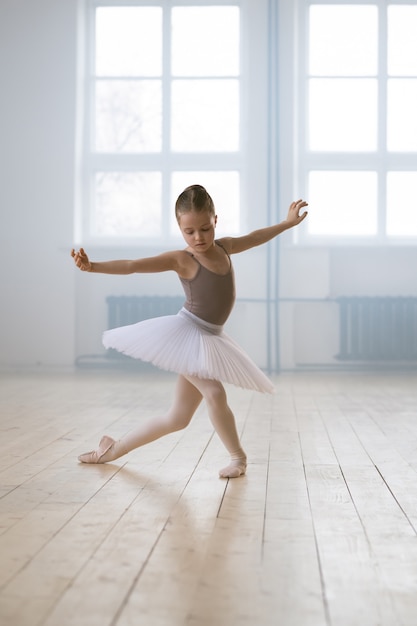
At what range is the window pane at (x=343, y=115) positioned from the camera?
7508 mm

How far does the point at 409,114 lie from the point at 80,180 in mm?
2857

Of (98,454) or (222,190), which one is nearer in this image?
(98,454)

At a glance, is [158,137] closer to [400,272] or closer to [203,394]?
[400,272]

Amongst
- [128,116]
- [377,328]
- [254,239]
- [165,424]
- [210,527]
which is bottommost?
[210,527]

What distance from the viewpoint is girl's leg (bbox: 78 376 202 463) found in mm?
2639

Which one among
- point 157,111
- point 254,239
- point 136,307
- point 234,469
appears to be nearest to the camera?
point 234,469

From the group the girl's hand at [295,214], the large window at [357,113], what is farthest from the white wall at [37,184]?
the girl's hand at [295,214]

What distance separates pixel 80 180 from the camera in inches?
293

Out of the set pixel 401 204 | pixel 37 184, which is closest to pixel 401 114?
pixel 401 204

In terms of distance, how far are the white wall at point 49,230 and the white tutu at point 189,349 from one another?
4585 mm

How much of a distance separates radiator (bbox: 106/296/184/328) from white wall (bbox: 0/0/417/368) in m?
0.25

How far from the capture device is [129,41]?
24.8 feet

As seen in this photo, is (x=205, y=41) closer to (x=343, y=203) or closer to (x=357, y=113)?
(x=357, y=113)

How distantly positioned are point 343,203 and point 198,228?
5.15 m
